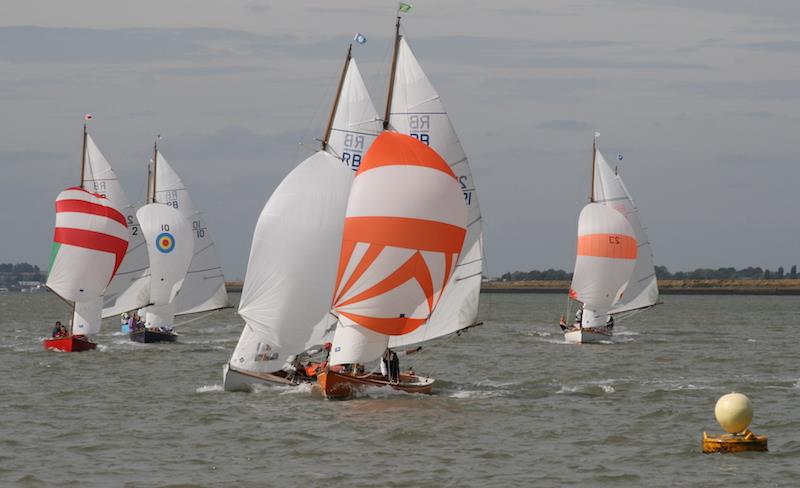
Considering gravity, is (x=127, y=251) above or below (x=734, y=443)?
above

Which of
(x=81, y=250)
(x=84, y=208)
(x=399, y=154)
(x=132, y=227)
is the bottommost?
(x=81, y=250)

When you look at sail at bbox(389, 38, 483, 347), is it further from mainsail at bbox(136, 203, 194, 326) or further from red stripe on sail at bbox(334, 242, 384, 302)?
mainsail at bbox(136, 203, 194, 326)

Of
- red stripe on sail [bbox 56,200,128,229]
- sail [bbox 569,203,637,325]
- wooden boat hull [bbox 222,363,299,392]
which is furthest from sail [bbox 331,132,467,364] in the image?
sail [bbox 569,203,637,325]

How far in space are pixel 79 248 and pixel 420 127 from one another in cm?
2438

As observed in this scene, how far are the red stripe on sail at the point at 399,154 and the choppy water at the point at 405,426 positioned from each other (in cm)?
644

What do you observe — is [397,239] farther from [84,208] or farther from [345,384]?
[84,208]

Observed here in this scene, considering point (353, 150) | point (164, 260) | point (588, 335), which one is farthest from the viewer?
point (588, 335)

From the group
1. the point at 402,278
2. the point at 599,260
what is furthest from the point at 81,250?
the point at 599,260

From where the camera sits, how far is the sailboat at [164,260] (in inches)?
2687

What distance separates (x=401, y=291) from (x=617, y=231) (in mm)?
37210

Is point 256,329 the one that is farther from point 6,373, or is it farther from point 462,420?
point 6,373

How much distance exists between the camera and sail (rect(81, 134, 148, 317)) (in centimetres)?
6444

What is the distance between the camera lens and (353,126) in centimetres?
4131

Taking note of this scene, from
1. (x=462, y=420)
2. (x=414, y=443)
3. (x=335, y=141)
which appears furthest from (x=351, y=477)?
(x=335, y=141)
